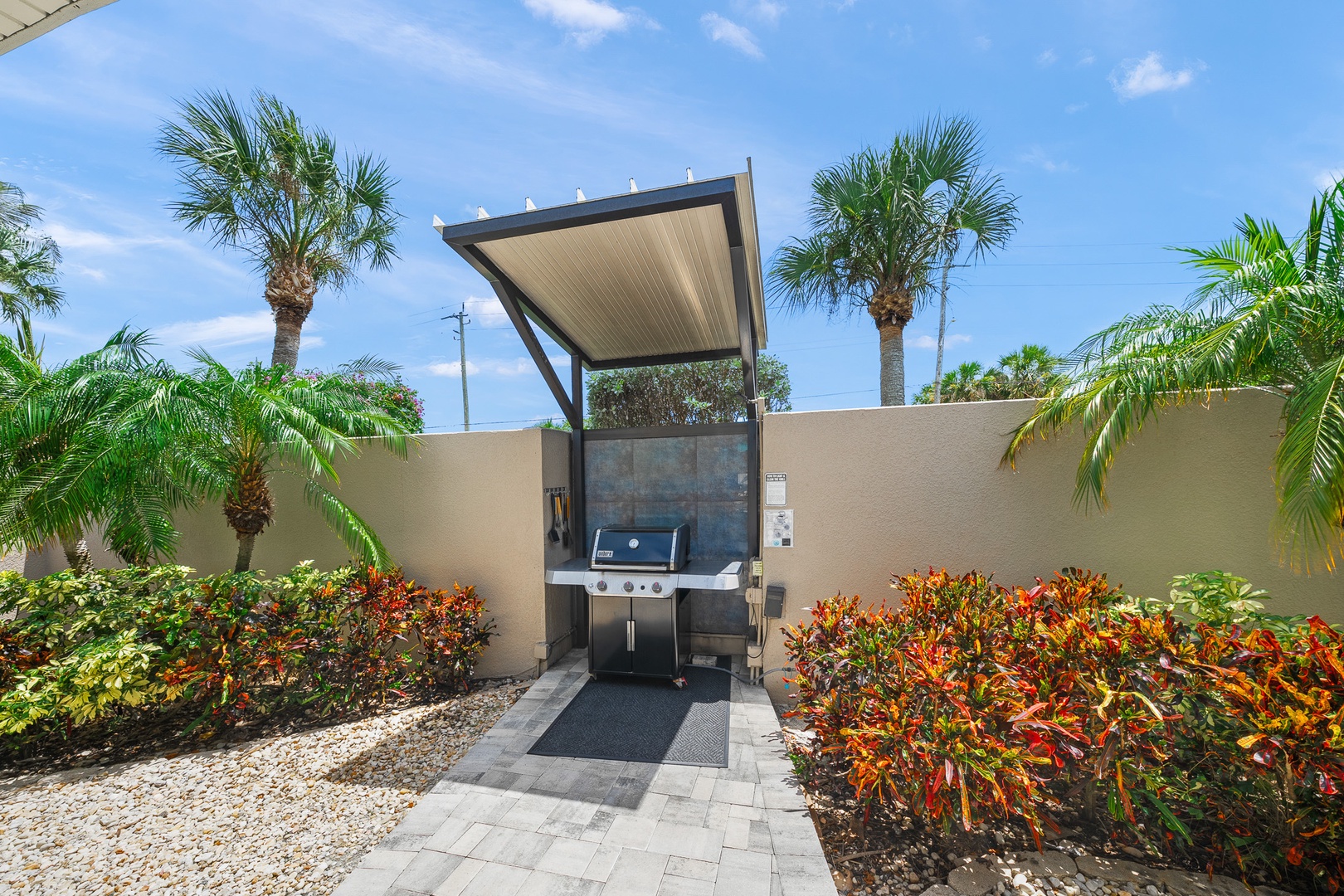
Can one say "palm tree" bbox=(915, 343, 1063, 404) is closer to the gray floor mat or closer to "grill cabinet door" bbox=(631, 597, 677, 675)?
"grill cabinet door" bbox=(631, 597, 677, 675)

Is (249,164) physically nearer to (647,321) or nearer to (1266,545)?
(647,321)

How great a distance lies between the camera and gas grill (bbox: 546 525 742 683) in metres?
4.69

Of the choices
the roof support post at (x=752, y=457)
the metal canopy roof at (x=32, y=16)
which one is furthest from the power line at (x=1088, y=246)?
the metal canopy roof at (x=32, y=16)

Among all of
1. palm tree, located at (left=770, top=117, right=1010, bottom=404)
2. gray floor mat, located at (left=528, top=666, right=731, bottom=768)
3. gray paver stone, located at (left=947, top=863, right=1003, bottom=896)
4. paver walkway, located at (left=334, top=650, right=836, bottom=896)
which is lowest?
gray floor mat, located at (left=528, top=666, right=731, bottom=768)

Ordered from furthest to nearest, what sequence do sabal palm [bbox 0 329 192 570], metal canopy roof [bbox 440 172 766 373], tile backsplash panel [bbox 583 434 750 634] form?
tile backsplash panel [bbox 583 434 750 634]
sabal palm [bbox 0 329 192 570]
metal canopy roof [bbox 440 172 766 373]

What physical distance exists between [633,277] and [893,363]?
22.9 ft

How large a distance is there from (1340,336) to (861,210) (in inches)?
278

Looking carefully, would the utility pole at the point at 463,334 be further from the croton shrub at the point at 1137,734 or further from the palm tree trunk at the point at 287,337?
the croton shrub at the point at 1137,734

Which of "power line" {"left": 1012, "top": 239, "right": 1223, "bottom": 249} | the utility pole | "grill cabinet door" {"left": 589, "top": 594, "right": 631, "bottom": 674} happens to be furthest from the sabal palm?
the utility pole

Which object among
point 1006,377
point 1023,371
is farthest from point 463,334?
point 1023,371

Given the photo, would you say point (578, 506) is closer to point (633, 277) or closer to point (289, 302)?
point (633, 277)

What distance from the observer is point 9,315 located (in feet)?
35.8

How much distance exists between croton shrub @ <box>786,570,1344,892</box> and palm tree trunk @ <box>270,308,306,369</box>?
10.0 metres

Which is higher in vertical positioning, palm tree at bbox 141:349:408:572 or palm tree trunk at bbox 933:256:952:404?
palm tree trunk at bbox 933:256:952:404
